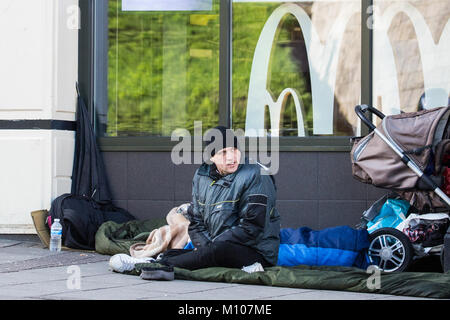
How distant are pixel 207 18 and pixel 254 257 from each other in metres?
3.56

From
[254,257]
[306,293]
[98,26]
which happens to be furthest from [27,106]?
[306,293]

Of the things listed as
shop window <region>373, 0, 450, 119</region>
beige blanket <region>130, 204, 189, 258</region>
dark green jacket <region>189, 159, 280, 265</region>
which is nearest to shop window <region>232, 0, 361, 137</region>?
shop window <region>373, 0, 450, 119</region>

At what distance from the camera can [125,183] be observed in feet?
30.8

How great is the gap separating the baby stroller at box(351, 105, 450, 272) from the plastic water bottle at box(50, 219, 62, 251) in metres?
2.92

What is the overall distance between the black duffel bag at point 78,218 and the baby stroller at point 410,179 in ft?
8.78

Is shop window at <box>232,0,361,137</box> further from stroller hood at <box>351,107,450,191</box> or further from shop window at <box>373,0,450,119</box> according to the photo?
stroller hood at <box>351,107,450,191</box>

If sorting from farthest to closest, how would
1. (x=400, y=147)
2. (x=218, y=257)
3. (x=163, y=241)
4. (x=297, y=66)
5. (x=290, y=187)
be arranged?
(x=297, y=66), (x=290, y=187), (x=163, y=241), (x=400, y=147), (x=218, y=257)

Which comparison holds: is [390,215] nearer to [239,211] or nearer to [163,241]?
[239,211]

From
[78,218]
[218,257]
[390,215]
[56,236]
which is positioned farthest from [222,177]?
[56,236]

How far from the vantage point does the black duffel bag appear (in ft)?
28.0

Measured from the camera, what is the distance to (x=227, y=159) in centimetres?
695

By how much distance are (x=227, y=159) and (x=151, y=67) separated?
312 centimetres

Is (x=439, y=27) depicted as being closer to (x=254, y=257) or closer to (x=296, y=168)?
(x=296, y=168)

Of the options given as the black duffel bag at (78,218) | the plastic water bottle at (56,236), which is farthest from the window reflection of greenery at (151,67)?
the plastic water bottle at (56,236)
